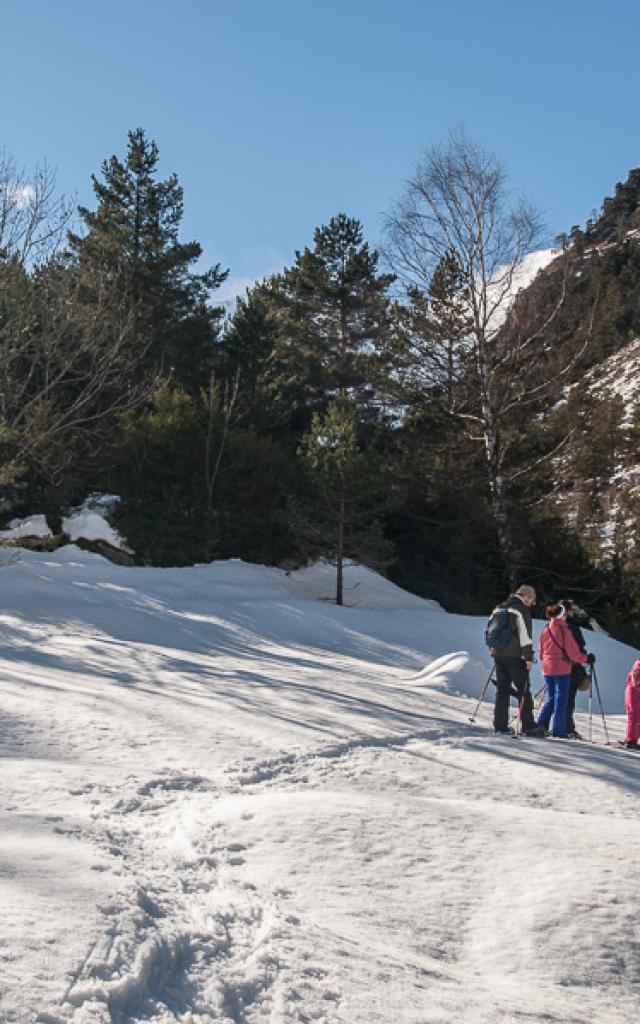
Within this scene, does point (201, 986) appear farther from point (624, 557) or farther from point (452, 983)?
point (624, 557)

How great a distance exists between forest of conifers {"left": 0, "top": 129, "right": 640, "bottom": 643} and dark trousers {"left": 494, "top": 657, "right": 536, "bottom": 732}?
9958 millimetres

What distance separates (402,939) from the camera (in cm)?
345

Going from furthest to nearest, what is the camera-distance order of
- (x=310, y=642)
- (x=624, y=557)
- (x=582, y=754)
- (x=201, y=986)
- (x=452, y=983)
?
(x=624, y=557), (x=310, y=642), (x=582, y=754), (x=452, y=983), (x=201, y=986)

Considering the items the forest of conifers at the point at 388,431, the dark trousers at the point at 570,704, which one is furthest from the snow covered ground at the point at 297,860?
the forest of conifers at the point at 388,431

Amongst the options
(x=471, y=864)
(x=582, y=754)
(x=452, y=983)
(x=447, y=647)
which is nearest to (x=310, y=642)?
(x=447, y=647)

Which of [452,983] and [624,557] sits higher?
[624,557]

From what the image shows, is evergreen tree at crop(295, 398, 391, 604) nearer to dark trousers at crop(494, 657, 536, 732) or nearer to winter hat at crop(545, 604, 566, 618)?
winter hat at crop(545, 604, 566, 618)

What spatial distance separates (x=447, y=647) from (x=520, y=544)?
7.43 meters

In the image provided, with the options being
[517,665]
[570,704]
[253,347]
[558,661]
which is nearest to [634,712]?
[570,704]

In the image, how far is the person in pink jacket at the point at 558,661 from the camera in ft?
28.9

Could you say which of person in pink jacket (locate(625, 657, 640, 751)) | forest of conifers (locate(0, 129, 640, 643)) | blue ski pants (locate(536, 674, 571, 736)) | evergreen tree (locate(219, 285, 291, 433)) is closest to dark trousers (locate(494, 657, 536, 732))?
blue ski pants (locate(536, 674, 571, 736))

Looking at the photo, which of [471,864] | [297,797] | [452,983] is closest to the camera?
[452,983]

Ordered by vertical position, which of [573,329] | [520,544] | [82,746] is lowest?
[82,746]

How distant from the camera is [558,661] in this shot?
889 cm
